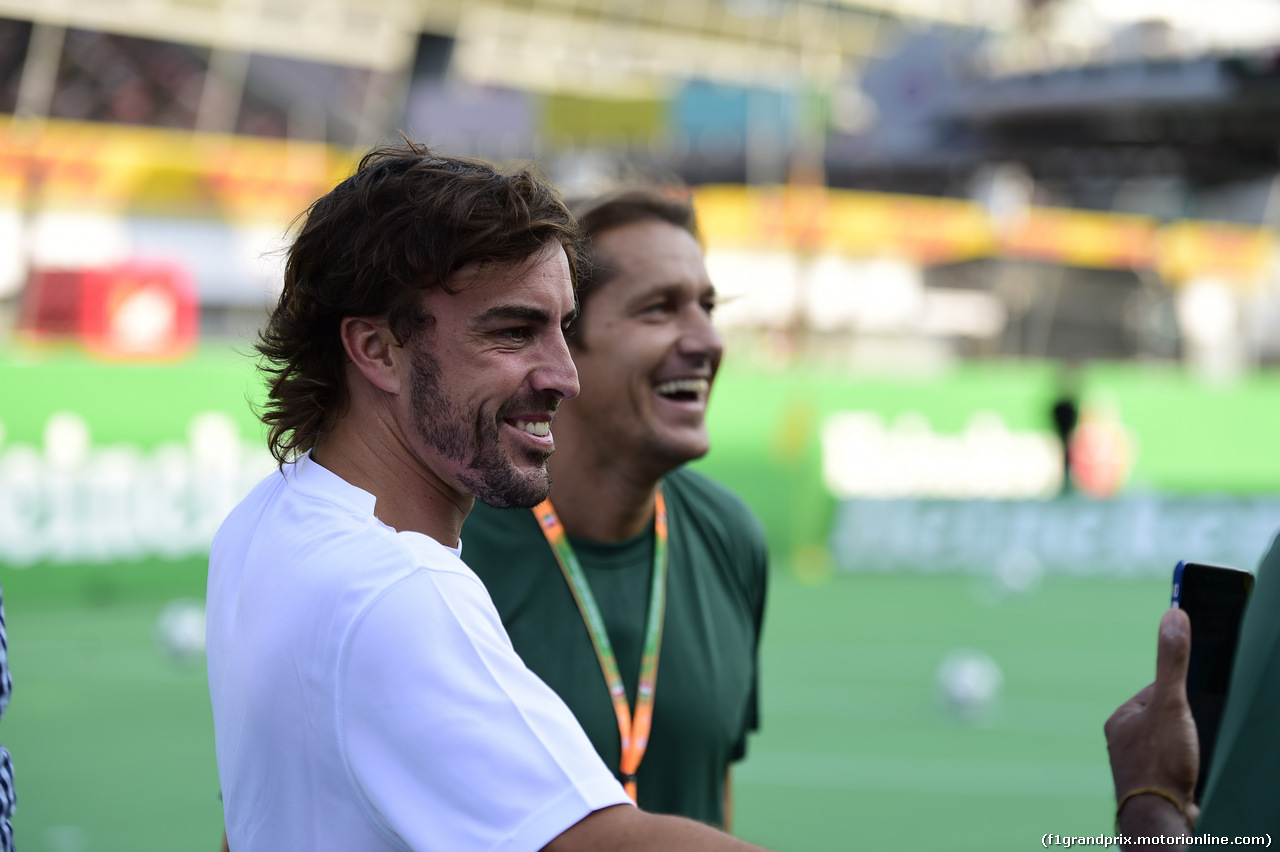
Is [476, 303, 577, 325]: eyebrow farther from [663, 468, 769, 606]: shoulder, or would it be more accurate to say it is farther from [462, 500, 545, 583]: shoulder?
[663, 468, 769, 606]: shoulder

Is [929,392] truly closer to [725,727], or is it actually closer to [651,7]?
[725,727]

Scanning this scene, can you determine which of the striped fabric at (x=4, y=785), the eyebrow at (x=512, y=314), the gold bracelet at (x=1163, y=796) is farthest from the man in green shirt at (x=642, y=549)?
the eyebrow at (x=512, y=314)

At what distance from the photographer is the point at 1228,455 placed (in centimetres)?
1880

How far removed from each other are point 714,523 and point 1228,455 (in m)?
16.9

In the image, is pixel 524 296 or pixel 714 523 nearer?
pixel 524 296

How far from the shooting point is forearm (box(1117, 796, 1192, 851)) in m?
2.26

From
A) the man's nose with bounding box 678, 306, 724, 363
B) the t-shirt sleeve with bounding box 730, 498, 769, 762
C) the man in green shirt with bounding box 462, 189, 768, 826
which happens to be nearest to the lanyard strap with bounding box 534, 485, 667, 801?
the man in green shirt with bounding box 462, 189, 768, 826

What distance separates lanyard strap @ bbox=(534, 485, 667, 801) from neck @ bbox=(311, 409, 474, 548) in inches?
49.0

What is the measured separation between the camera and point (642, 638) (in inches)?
136

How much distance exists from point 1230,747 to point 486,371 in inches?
46.5

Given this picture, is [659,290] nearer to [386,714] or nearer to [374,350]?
[374,350]

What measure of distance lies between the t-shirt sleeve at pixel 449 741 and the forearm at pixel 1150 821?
1.00 meters

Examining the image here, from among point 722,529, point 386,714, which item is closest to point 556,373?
point 386,714

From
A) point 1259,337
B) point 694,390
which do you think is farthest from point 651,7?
point 694,390
